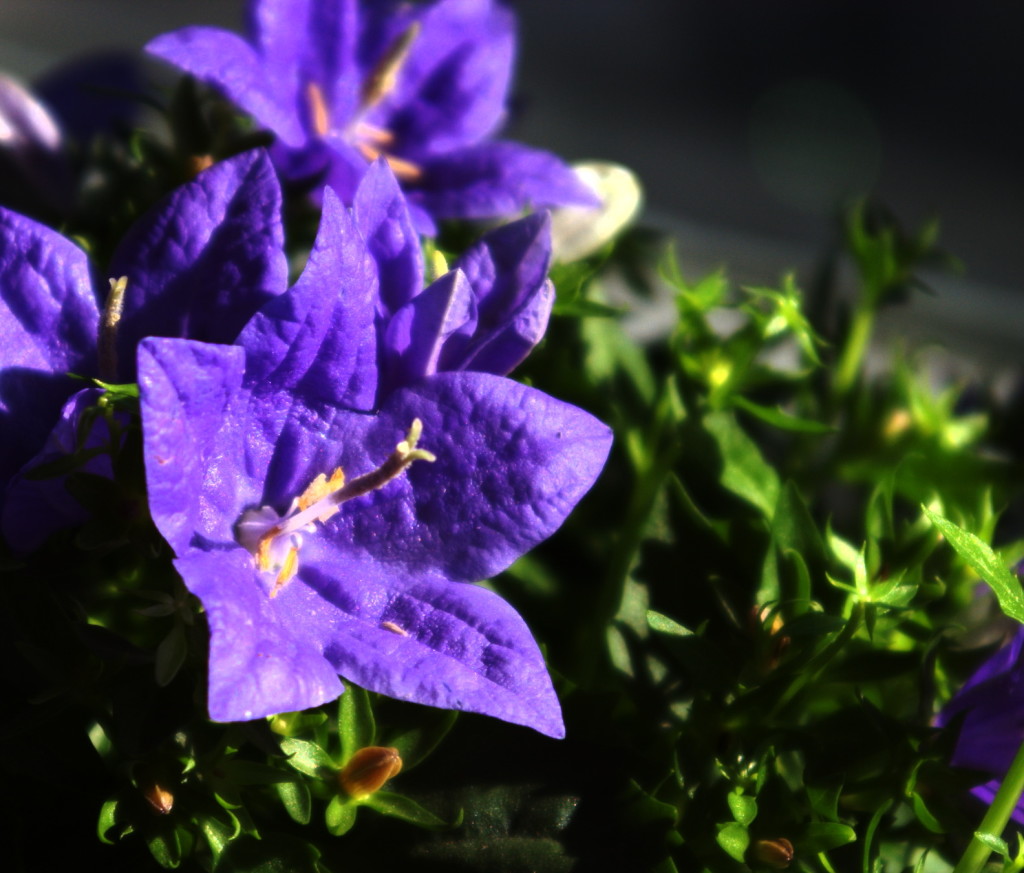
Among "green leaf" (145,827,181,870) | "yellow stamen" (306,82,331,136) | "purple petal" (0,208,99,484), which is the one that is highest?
"yellow stamen" (306,82,331,136)

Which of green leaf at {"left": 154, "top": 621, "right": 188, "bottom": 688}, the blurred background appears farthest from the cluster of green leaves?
the blurred background

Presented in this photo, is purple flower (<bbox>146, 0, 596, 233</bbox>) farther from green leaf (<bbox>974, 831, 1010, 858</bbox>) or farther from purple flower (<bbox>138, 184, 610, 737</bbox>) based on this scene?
green leaf (<bbox>974, 831, 1010, 858</bbox>)

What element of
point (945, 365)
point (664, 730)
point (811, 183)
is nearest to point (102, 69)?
point (664, 730)

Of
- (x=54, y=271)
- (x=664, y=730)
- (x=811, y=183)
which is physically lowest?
(x=811, y=183)

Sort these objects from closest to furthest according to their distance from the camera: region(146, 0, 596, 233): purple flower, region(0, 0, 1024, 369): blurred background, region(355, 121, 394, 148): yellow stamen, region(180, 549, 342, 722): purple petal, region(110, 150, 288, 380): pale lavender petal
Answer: region(180, 549, 342, 722): purple petal < region(110, 150, 288, 380): pale lavender petal < region(146, 0, 596, 233): purple flower < region(355, 121, 394, 148): yellow stamen < region(0, 0, 1024, 369): blurred background

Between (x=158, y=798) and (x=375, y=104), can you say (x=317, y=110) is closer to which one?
(x=375, y=104)

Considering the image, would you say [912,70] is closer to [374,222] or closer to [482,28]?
[482,28]
